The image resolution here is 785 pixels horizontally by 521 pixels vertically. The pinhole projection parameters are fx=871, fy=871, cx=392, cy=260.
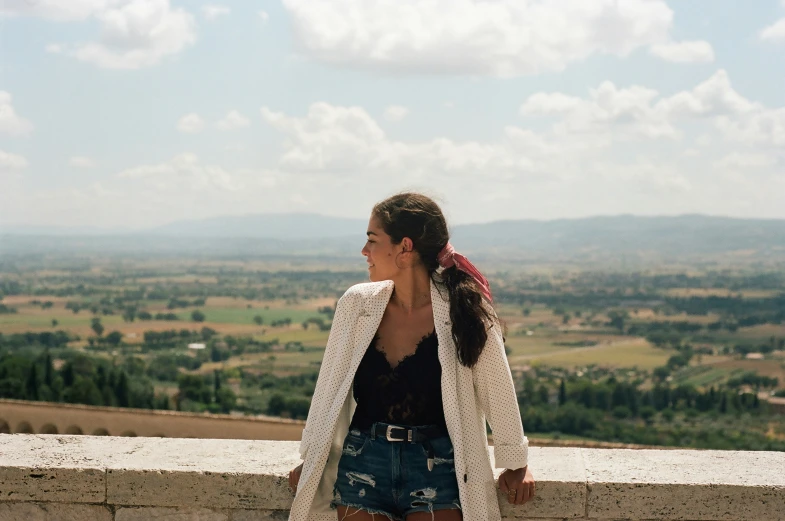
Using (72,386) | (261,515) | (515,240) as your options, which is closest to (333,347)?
(261,515)

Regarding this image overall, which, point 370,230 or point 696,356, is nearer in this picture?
point 370,230

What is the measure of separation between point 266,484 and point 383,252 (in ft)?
2.93

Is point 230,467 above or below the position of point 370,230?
below

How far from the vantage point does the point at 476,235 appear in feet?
427

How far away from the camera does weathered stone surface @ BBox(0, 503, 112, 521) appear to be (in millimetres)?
3080

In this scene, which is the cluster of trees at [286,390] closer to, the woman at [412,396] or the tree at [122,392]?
the tree at [122,392]

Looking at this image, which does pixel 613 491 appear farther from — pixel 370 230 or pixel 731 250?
pixel 731 250

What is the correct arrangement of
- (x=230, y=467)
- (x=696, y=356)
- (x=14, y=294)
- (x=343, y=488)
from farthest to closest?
1. (x=14, y=294)
2. (x=696, y=356)
3. (x=230, y=467)
4. (x=343, y=488)

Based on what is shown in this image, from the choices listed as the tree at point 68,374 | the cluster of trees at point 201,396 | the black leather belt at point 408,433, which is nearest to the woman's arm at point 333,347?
the black leather belt at point 408,433

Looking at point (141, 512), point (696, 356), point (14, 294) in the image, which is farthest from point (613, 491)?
point (14, 294)

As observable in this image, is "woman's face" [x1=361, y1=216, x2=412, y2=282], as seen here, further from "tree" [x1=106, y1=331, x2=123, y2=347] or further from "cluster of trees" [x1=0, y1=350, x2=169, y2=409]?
"tree" [x1=106, y1=331, x2=123, y2=347]

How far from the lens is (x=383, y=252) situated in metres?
2.88

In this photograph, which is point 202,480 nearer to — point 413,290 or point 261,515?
point 261,515

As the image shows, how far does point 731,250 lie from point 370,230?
13643 centimetres
